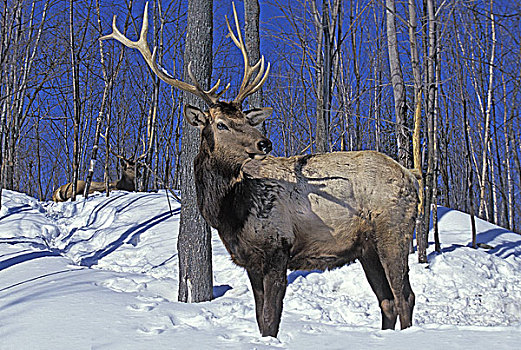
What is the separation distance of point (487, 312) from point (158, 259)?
508 cm

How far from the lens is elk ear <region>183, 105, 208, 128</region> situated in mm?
3840

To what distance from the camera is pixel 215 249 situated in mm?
7898

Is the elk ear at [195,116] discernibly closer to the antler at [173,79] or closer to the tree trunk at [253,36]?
the antler at [173,79]

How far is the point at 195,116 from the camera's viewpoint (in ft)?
12.6

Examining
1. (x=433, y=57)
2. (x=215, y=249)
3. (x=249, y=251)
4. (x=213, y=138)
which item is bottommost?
(x=215, y=249)

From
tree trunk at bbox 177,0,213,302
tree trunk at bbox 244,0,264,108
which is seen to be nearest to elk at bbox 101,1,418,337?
tree trunk at bbox 177,0,213,302

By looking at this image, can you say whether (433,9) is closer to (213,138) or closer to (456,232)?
(456,232)

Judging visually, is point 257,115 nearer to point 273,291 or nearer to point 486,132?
point 273,291

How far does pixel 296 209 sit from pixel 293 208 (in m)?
0.03

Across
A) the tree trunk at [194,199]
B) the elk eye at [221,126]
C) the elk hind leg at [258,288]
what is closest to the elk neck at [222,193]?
the elk eye at [221,126]

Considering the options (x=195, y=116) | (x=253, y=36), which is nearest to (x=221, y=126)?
(x=195, y=116)

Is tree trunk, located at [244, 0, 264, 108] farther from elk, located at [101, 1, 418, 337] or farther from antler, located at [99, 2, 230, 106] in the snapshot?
elk, located at [101, 1, 418, 337]

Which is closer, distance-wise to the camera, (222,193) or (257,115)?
(222,193)

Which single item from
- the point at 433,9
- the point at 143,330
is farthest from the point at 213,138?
the point at 433,9
